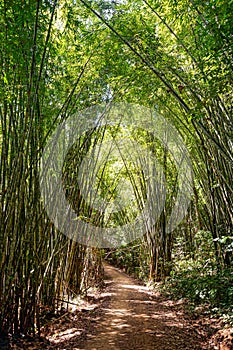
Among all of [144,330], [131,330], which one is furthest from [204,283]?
[131,330]

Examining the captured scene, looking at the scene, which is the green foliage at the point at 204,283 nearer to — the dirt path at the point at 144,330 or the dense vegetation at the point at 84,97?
the dense vegetation at the point at 84,97

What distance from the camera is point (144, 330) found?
3605mm

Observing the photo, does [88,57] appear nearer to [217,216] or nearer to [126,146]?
[217,216]

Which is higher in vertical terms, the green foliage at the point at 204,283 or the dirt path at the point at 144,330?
the green foliage at the point at 204,283

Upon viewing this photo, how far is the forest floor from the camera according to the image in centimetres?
311

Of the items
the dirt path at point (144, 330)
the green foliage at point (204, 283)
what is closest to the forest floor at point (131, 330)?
the dirt path at point (144, 330)

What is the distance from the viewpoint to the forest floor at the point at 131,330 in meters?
3.11

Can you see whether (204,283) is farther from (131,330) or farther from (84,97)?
(84,97)

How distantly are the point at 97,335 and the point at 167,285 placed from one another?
3.03 meters

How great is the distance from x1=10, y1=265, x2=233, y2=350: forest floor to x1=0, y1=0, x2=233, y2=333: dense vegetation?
0.86 feet

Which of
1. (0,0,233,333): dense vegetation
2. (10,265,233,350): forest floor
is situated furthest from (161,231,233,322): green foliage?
(10,265,233,350): forest floor

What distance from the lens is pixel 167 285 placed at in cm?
631

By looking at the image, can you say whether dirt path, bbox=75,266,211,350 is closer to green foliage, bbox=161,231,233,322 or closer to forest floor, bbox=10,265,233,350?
forest floor, bbox=10,265,233,350

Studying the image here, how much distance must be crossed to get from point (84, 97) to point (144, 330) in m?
2.96
